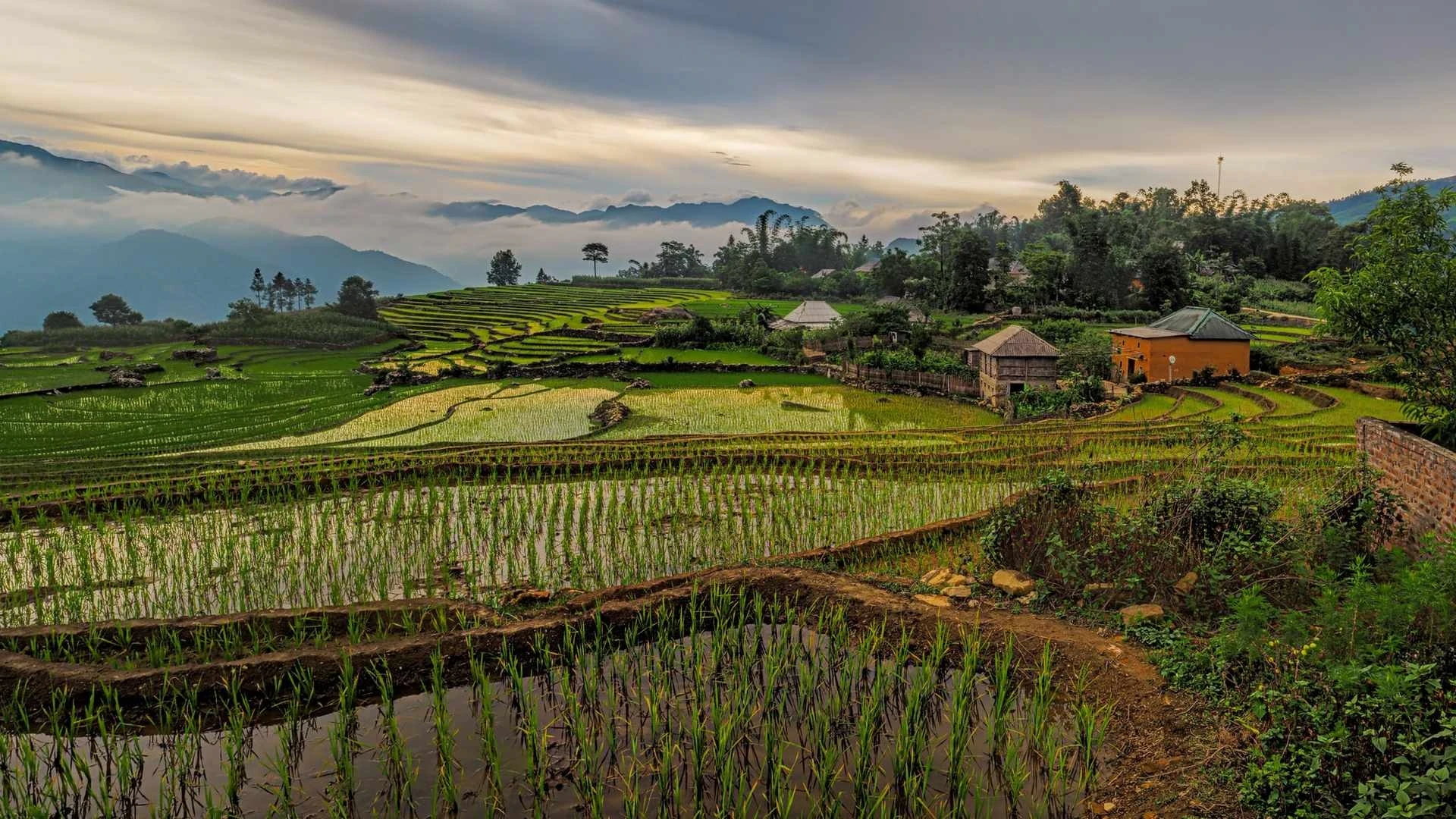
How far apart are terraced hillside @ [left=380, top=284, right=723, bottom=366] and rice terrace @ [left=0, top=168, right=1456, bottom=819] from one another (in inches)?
783

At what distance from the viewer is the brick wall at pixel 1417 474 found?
7699 millimetres

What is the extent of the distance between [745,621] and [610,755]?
2620 millimetres

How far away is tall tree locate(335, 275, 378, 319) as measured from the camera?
2064 inches

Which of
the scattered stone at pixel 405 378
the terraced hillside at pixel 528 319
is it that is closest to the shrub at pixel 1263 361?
the terraced hillside at pixel 528 319

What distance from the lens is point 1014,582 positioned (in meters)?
8.29

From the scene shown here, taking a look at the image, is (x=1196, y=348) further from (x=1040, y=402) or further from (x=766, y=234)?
(x=766, y=234)

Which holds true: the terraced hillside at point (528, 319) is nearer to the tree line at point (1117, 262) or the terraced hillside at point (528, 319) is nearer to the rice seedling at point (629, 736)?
the tree line at point (1117, 262)

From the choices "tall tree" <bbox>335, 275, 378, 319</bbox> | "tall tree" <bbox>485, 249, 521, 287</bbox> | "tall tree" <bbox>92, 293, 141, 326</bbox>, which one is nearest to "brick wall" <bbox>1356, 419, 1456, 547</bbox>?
"tall tree" <bbox>335, 275, 378, 319</bbox>

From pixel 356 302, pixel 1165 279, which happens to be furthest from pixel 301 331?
pixel 1165 279

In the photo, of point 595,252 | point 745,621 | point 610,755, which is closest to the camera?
point 610,755

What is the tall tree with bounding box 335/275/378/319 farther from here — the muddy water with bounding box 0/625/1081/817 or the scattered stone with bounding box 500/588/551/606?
the muddy water with bounding box 0/625/1081/817

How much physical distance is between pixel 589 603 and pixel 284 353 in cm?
4025

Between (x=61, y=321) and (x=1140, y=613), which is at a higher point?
(x=61, y=321)

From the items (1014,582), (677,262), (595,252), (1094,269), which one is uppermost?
(595,252)
